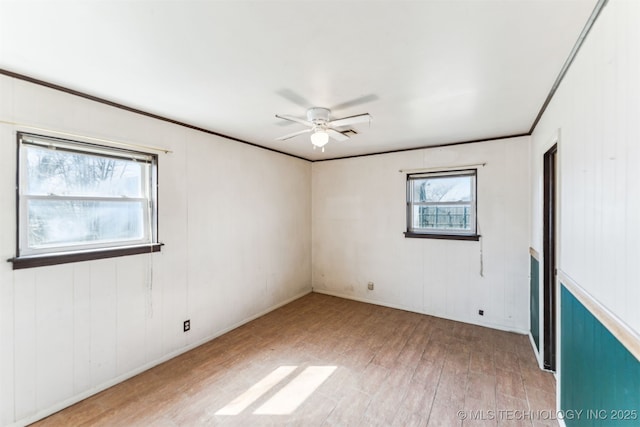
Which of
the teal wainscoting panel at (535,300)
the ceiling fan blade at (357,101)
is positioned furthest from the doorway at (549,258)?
the ceiling fan blade at (357,101)

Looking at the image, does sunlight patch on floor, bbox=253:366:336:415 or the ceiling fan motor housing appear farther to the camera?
the ceiling fan motor housing

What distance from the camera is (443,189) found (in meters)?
3.97

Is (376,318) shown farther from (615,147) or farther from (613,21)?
(613,21)

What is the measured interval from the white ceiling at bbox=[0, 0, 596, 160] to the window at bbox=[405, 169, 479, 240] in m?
1.31

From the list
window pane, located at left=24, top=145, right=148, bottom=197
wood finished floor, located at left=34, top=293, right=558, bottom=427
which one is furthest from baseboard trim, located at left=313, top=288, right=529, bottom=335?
window pane, located at left=24, top=145, right=148, bottom=197

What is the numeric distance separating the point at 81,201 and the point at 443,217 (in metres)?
4.13

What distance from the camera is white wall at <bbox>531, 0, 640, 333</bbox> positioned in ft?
3.37

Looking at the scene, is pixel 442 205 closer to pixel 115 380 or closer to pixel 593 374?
pixel 593 374

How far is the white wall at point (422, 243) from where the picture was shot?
346cm

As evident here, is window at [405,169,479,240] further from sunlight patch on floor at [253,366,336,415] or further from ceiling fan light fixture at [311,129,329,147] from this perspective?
sunlight patch on floor at [253,366,336,415]

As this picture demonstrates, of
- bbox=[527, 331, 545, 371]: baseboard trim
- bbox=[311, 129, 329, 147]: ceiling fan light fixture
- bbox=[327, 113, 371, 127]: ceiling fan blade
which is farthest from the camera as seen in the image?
bbox=[527, 331, 545, 371]: baseboard trim

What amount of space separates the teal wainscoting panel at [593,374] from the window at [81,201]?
3.28m

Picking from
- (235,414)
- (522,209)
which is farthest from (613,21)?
(235,414)

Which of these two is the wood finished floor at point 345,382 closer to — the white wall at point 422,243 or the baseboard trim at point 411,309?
the baseboard trim at point 411,309
